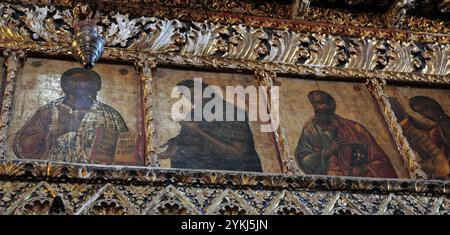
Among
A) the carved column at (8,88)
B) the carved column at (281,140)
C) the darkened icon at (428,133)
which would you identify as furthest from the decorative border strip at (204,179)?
the darkened icon at (428,133)

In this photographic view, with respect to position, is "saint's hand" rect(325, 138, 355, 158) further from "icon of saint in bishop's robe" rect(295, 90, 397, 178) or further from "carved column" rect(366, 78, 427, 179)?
"carved column" rect(366, 78, 427, 179)

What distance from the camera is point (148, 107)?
5.68m

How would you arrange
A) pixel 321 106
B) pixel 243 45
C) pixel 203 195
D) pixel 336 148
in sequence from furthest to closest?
1. pixel 243 45
2. pixel 321 106
3. pixel 336 148
4. pixel 203 195

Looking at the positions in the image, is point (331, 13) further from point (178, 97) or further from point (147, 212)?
point (147, 212)

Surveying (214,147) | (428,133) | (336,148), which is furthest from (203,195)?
(428,133)

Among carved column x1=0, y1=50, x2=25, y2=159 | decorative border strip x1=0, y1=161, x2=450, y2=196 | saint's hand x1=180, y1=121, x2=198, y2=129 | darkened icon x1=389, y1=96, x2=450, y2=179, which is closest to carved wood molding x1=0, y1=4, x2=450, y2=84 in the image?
carved column x1=0, y1=50, x2=25, y2=159

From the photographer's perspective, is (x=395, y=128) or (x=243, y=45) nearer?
(x=395, y=128)

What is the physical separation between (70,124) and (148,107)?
0.72 meters

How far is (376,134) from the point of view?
6242 millimetres

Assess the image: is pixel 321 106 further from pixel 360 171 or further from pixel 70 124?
pixel 70 124

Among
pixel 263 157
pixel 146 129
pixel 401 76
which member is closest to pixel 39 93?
pixel 146 129

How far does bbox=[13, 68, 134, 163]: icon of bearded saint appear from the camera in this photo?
5.13m

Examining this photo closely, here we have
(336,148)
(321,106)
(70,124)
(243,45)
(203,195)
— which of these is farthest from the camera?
(243,45)

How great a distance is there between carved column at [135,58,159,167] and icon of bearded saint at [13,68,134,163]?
226 mm
